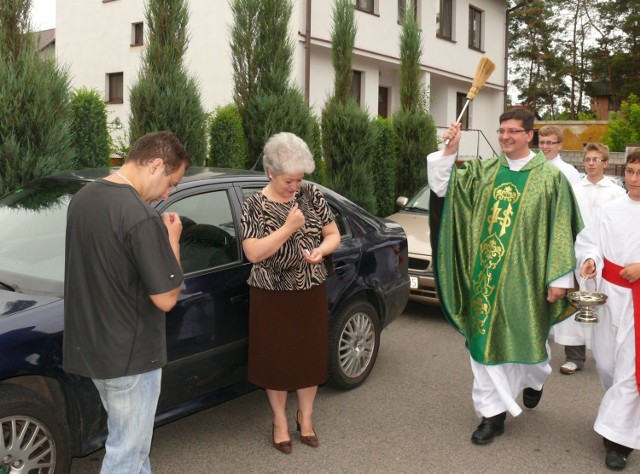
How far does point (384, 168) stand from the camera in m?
13.0

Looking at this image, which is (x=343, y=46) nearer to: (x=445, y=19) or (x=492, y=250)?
(x=492, y=250)

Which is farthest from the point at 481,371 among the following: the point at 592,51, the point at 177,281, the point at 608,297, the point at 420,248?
the point at 592,51

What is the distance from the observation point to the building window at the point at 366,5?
18922 mm

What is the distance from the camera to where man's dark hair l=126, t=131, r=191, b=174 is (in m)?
2.58

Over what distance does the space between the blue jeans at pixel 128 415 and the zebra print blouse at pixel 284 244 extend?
51.4 inches

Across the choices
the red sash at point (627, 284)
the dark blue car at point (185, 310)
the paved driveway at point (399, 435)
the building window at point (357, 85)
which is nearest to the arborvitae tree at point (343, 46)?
the dark blue car at point (185, 310)

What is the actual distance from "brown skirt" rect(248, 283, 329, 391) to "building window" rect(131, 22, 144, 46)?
689 inches

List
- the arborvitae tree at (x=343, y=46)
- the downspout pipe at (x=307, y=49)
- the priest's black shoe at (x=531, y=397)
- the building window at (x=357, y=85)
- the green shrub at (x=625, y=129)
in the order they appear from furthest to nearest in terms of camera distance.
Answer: the green shrub at (x=625, y=129)
the building window at (x=357, y=85)
the downspout pipe at (x=307, y=49)
the arborvitae tree at (x=343, y=46)
the priest's black shoe at (x=531, y=397)

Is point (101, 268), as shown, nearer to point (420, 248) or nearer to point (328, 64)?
point (420, 248)

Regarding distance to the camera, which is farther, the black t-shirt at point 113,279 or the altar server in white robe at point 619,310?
the altar server in white robe at point 619,310

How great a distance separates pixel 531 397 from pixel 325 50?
14.5 meters

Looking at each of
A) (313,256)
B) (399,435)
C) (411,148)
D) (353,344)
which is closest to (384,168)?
(411,148)

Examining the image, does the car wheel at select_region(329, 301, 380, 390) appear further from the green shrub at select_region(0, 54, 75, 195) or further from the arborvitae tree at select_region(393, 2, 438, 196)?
the arborvitae tree at select_region(393, 2, 438, 196)

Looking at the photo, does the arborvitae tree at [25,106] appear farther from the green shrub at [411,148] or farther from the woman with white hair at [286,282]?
the green shrub at [411,148]
